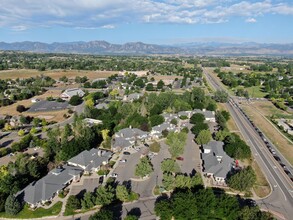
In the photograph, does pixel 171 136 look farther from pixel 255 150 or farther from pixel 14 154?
pixel 14 154

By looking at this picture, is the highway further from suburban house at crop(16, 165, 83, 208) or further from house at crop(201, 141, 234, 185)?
suburban house at crop(16, 165, 83, 208)

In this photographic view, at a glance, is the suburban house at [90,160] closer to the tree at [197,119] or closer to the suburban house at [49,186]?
the suburban house at [49,186]

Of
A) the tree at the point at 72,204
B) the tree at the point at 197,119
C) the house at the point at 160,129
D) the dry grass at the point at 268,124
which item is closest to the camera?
the tree at the point at 72,204

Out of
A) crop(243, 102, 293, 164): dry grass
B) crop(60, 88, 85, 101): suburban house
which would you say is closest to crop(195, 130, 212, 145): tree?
A: crop(243, 102, 293, 164): dry grass

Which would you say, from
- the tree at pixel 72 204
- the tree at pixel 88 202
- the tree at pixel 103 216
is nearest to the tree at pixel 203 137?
the tree at pixel 88 202

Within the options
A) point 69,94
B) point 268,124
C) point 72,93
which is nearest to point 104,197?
point 268,124
